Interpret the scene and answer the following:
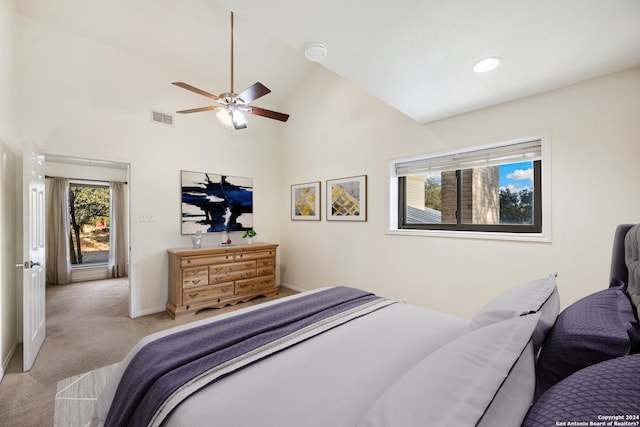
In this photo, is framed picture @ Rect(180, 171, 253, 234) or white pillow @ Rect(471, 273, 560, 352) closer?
white pillow @ Rect(471, 273, 560, 352)

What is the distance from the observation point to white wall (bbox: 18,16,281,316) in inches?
110

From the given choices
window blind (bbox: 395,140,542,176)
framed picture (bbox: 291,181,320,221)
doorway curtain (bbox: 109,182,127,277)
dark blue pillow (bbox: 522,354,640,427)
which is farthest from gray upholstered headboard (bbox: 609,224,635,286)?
doorway curtain (bbox: 109,182,127,277)

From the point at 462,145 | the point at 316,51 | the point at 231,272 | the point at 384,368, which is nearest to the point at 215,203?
the point at 231,272

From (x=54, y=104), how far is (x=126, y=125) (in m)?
0.64

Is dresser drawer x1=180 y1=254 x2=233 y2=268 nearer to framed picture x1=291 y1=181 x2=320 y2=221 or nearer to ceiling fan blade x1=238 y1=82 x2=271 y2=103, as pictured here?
framed picture x1=291 y1=181 x2=320 y2=221

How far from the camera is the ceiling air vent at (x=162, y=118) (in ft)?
11.4

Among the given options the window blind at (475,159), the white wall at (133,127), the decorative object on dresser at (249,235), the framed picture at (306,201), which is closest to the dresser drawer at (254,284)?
the decorative object on dresser at (249,235)

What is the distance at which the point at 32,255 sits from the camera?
89.4 inches

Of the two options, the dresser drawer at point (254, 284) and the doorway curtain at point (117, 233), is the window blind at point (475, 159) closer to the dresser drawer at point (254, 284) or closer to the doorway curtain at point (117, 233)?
the dresser drawer at point (254, 284)

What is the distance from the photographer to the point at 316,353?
117 centimetres

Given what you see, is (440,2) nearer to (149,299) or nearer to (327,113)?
(327,113)

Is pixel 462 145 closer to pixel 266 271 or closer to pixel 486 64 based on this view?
pixel 486 64

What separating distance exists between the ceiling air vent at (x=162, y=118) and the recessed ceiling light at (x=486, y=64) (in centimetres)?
362

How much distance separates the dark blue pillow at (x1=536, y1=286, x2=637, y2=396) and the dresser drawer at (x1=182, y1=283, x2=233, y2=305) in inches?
139
